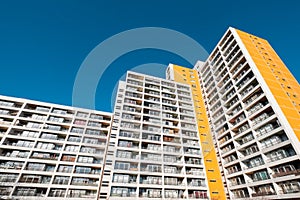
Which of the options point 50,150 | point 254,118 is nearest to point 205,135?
point 254,118

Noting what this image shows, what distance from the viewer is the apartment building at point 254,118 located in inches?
926

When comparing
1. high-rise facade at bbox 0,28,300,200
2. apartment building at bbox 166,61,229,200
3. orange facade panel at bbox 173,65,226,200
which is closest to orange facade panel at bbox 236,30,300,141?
high-rise facade at bbox 0,28,300,200

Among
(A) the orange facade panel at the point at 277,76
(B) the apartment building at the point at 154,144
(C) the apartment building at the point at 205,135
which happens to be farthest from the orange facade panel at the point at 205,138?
(A) the orange facade panel at the point at 277,76

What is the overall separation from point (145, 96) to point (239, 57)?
24034 millimetres

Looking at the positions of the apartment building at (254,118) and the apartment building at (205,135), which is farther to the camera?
the apartment building at (205,135)

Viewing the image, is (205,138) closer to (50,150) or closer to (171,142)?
(171,142)

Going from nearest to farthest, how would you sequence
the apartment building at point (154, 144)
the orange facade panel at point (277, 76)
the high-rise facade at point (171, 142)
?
1. the high-rise facade at point (171, 142)
2. the orange facade panel at point (277, 76)
3. the apartment building at point (154, 144)

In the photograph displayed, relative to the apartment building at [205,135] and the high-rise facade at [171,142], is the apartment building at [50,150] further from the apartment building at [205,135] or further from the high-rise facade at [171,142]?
the apartment building at [205,135]

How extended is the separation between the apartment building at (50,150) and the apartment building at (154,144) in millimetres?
5360

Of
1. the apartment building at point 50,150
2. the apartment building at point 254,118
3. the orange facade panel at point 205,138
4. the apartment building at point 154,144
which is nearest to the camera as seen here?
the apartment building at point 254,118

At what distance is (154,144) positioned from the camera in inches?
1368

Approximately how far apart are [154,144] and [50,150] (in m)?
20.1

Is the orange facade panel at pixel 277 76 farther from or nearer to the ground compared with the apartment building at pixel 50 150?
farther from the ground

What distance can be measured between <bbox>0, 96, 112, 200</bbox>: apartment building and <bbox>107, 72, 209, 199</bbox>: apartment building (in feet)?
17.6
